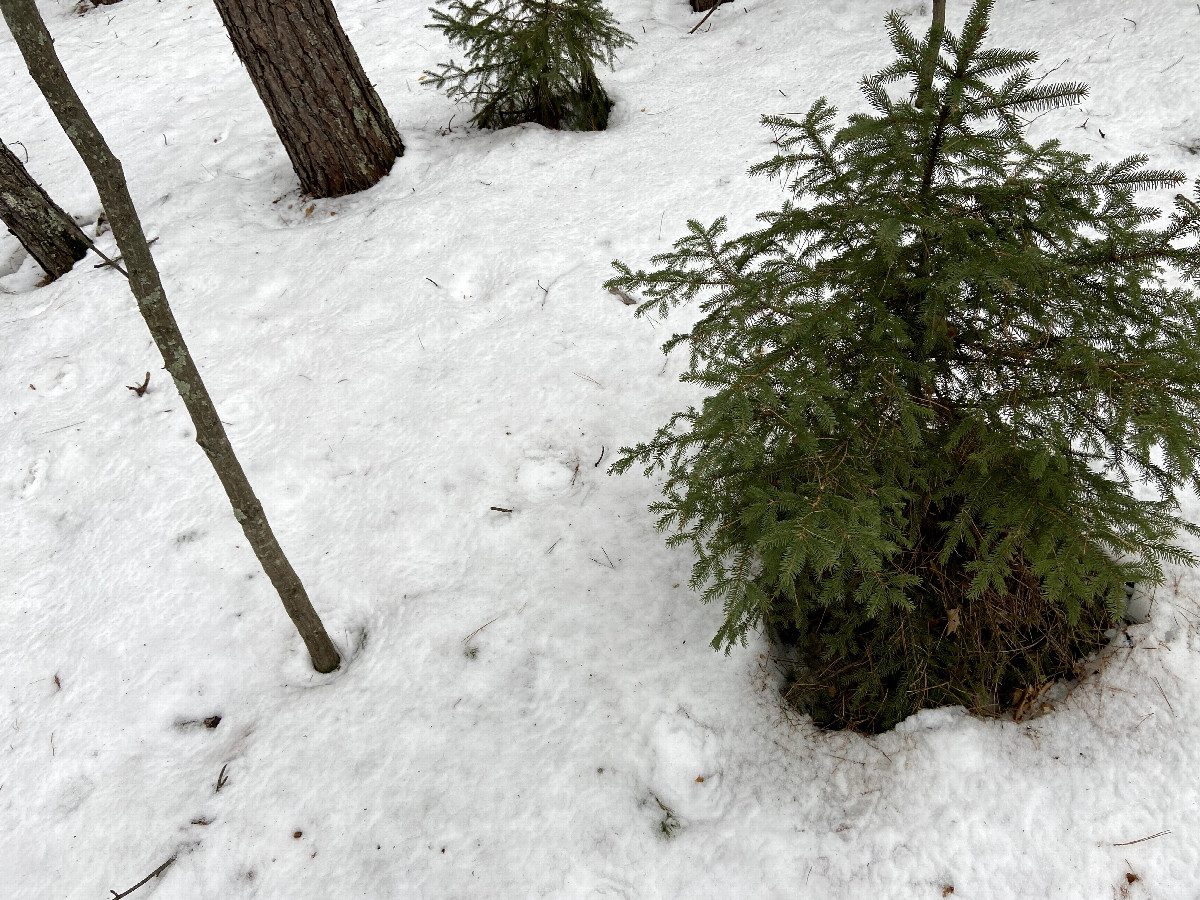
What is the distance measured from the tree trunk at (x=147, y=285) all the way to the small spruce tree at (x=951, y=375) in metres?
1.36

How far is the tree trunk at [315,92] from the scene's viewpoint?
4.06 meters

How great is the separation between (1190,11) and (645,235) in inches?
150

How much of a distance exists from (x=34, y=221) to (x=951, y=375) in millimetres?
5425

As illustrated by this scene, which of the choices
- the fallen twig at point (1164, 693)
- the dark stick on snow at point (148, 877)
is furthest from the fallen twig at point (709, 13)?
the dark stick on snow at point (148, 877)

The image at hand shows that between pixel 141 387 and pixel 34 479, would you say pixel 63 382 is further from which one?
pixel 34 479

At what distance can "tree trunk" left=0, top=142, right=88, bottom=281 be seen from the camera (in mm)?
4324

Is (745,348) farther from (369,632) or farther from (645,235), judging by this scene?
(645,235)

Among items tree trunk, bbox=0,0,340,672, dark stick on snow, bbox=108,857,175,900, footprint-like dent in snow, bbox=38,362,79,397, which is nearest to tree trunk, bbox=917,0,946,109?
tree trunk, bbox=0,0,340,672

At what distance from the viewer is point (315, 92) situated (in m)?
4.32

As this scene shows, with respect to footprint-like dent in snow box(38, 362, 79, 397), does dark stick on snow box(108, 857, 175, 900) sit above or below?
below

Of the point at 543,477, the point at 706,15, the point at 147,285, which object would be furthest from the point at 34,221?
the point at 706,15

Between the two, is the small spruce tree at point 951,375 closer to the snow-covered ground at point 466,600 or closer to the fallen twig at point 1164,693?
the fallen twig at point 1164,693

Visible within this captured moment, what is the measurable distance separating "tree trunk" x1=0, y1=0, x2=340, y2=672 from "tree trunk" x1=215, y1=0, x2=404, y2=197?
2913 millimetres

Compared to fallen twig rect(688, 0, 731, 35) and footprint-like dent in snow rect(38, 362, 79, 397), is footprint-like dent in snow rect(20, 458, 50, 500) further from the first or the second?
fallen twig rect(688, 0, 731, 35)
